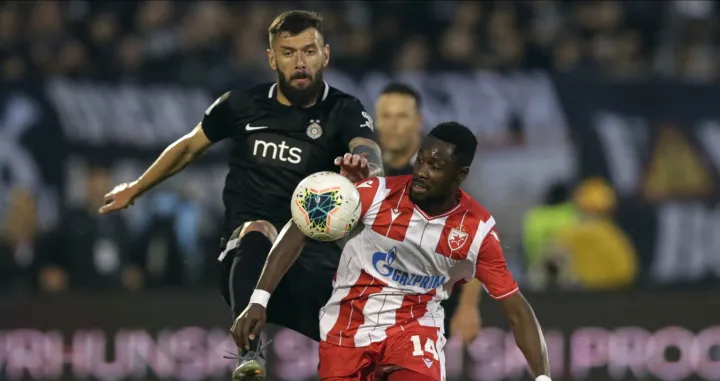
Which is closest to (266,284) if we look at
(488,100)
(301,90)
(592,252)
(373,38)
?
(301,90)

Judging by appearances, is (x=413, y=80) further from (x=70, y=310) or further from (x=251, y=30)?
(x=70, y=310)

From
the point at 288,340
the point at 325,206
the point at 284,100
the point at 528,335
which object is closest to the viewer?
the point at 325,206

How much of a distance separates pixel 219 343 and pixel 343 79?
2.83 meters

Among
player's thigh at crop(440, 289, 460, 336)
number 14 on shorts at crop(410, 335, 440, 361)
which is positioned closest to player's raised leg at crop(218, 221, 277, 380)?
number 14 on shorts at crop(410, 335, 440, 361)

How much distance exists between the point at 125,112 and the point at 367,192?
6.59m

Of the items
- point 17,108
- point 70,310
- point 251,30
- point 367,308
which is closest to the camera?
point 367,308

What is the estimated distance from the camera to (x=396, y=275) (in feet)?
22.2

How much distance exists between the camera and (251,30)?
13633mm

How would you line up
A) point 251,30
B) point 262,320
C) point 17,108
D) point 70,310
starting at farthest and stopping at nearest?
point 251,30 < point 17,108 < point 70,310 < point 262,320

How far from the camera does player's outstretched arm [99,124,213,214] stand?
24.7 feet

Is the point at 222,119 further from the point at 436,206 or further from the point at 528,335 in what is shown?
the point at 528,335

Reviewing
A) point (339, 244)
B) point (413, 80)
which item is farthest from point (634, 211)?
point (339, 244)

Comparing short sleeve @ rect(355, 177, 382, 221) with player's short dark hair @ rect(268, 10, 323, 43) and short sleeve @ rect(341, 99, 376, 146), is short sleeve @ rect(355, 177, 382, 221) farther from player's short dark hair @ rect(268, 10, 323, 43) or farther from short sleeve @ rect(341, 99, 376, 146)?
player's short dark hair @ rect(268, 10, 323, 43)

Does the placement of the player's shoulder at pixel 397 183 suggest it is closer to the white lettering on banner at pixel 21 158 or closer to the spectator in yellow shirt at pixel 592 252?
the spectator in yellow shirt at pixel 592 252
